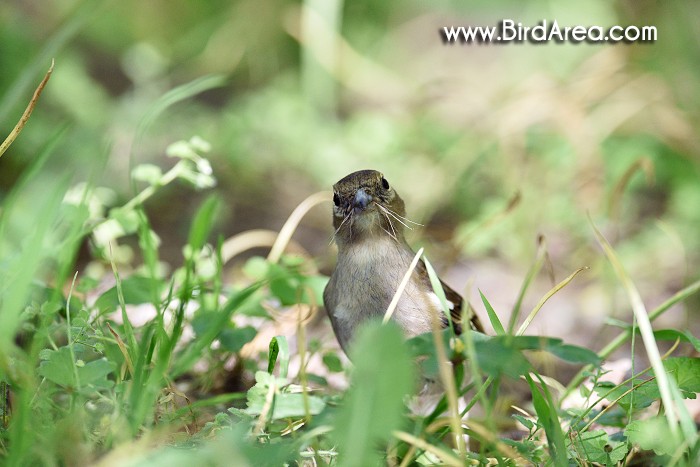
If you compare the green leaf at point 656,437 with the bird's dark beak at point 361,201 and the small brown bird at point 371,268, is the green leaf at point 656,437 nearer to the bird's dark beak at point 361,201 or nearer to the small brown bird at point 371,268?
the small brown bird at point 371,268

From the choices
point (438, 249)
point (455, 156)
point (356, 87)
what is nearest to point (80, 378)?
point (438, 249)

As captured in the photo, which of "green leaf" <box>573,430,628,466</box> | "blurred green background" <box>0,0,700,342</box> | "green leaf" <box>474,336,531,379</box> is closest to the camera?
"green leaf" <box>474,336,531,379</box>

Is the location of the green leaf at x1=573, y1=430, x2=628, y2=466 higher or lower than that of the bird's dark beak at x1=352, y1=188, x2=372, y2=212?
lower

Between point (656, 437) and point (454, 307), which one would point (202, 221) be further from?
point (656, 437)

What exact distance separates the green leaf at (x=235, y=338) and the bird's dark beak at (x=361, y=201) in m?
0.64

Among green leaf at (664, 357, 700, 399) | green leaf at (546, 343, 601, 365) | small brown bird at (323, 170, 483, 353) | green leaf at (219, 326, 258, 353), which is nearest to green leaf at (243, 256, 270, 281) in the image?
small brown bird at (323, 170, 483, 353)

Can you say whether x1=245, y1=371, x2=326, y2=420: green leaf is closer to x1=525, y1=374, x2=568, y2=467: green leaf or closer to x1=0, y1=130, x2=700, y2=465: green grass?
x1=0, y1=130, x2=700, y2=465: green grass

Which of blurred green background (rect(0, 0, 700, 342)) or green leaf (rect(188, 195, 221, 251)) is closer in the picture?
green leaf (rect(188, 195, 221, 251))

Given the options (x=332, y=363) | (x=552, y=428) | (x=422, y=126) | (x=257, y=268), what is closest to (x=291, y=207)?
(x=422, y=126)

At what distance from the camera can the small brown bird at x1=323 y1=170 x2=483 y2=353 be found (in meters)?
2.88

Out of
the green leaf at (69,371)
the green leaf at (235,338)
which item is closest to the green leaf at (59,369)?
the green leaf at (69,371)

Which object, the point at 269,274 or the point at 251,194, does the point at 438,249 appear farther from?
the point at 269,274

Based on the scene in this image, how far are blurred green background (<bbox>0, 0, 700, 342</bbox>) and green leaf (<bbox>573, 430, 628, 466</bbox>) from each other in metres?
2.15

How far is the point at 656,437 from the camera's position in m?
2.08
